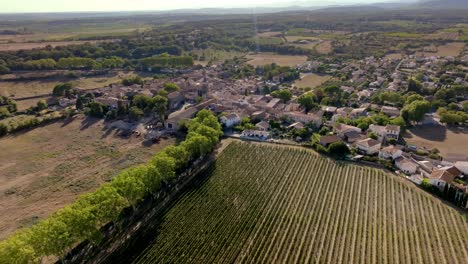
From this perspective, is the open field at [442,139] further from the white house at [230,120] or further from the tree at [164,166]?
the tree at [164,166]

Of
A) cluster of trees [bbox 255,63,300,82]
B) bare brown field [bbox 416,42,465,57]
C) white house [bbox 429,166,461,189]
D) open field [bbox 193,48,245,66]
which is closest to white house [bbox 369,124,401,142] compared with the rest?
white house [bbox 429,166,461,189]

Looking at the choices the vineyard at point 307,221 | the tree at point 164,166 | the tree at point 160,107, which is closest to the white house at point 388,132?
the vineyard at point 307,221

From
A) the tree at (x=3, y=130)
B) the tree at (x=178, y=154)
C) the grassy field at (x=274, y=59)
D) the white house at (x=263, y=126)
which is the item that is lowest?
the grassy field at (x=274, y=59)

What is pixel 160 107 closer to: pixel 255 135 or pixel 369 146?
pixel 255 135

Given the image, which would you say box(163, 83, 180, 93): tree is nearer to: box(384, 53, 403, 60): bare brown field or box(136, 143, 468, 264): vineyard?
box(136, 143, 468, 264): vineyard

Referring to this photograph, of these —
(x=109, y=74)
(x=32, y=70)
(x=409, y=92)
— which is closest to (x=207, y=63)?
(x=109, y=74)

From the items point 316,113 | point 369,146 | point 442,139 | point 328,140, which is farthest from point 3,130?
point 442,139

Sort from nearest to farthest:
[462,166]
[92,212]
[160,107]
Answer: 1. [92,212]
2. [462,166]
3. [160,107]
